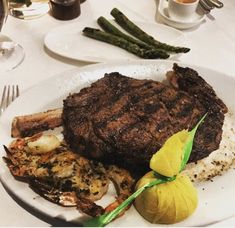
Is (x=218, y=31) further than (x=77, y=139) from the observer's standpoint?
Yes

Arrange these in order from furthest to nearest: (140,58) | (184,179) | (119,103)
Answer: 1. (140,58)
2. (119,103)
3. (184,179)

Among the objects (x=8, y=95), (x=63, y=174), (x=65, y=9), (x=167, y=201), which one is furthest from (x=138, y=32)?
(x=167, y=201)

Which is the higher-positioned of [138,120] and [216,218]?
[138,120]

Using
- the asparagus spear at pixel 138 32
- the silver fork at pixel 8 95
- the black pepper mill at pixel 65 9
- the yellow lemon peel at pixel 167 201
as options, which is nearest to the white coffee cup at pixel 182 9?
the asparagus spear at pixel 138 32

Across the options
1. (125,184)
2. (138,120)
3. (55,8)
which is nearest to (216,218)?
(125,184)

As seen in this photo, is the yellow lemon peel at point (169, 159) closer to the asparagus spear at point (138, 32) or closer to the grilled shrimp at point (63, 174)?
the grilled shrimp at point (63, 174)

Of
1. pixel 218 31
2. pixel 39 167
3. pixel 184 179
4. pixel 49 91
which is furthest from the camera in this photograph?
pixel 218 31

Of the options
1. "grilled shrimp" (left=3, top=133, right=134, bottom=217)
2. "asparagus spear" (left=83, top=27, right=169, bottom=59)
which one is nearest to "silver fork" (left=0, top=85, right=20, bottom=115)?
"grilled shrimp" (left=3, top=133, right=134, bottom=217)

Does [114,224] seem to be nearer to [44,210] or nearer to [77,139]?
[44,210]
